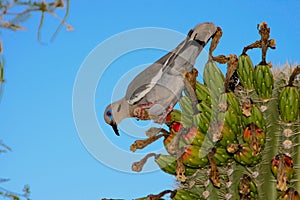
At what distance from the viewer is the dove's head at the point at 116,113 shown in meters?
3.83

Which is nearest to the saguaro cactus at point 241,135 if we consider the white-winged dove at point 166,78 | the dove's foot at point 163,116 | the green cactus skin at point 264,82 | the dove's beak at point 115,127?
the green cactus skin at point 264,82

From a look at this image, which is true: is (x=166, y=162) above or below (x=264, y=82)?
below

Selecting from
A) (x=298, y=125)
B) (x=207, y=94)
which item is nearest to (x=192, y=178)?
(x=207, y=94)

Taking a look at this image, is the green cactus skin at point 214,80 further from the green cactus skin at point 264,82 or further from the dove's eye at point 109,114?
the dove's eye at point 109,114

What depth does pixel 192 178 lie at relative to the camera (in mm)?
3258

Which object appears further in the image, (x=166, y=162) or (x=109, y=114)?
(x=109, y=114)

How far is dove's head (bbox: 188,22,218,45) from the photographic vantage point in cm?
340

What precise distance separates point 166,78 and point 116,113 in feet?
2.27

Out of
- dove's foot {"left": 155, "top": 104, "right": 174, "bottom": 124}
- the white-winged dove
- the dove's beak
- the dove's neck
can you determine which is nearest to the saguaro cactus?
dove's foot {"left": 155, "top": 104, "right": 174, "bottom": 124}

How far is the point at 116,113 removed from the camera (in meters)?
3.93

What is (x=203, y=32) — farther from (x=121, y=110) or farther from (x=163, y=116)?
(x=121, y=110)

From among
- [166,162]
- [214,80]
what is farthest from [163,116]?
[214,80]

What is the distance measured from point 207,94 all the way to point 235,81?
0.91ft

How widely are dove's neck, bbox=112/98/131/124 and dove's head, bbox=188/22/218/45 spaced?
799mm
